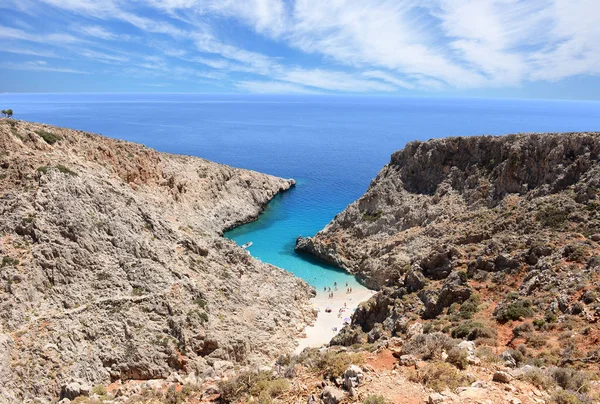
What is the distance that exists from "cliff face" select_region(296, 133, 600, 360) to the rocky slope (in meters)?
0.09

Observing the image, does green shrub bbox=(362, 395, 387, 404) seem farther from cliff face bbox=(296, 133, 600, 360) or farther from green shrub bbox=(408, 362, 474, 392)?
cliff face bbox=(296, 133, 600, 360)

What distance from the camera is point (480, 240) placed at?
27.9 m

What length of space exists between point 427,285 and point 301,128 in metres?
170

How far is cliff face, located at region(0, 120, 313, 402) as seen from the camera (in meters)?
20.0

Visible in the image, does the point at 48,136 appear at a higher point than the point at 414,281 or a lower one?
higher

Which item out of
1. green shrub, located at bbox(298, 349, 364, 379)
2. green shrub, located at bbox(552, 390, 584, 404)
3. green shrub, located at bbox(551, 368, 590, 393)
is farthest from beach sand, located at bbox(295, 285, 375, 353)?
green shrub, located at bbox(552, 390, 584, 404)

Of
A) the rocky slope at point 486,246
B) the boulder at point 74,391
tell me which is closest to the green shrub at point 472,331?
the rocky slope at point 486,246

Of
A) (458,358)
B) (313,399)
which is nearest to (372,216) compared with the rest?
(458,358)

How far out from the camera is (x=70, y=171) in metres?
28.1

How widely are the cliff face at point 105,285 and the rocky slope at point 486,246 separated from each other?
863 centimetres

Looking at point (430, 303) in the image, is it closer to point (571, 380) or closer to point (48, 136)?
point (571, 380)

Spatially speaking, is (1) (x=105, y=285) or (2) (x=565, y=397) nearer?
(2) (x=565, y=397)

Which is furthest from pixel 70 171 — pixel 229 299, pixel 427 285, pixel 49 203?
pixel 427 285

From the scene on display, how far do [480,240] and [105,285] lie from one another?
26006 millimetres
